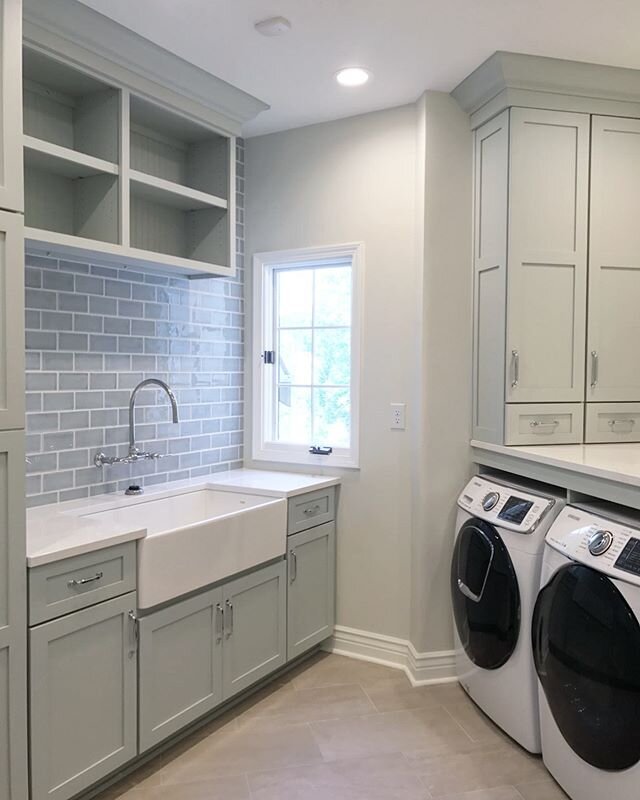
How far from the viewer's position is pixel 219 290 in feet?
11.2

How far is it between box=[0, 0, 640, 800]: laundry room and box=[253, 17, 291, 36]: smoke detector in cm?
2

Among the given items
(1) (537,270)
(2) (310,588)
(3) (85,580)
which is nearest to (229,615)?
(2) (310,588)

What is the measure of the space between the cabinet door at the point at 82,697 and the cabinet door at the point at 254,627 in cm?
50

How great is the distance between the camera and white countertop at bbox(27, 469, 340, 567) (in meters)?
A: 1.98

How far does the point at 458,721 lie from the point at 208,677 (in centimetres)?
102

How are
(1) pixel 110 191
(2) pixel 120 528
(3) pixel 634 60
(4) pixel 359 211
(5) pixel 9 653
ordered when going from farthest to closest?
(4) pixel 359 211 < (3) pixel 634 60 < (1) pixel 110 191 < (2) pixel 120 528 < (5) pixel 9 653

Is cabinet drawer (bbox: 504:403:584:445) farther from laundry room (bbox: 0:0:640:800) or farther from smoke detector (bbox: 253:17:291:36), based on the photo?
smoke detector (bbox: 253:17:291:36)

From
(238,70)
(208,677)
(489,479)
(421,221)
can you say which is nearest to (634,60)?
(421,221)

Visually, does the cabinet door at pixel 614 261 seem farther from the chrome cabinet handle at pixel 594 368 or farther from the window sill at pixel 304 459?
the window sill at pixel 304 459

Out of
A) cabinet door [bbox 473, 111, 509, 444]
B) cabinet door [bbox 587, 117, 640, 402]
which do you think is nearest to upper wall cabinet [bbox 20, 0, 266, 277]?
cabinet door [bbox 473, 111, 509, 444]

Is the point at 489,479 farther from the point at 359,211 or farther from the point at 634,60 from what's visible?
the point at 634,60

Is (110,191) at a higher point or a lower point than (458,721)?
higher

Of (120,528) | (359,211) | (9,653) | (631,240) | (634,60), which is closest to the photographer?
(9,653)

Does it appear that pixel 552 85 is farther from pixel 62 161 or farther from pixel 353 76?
pixel 62 161
